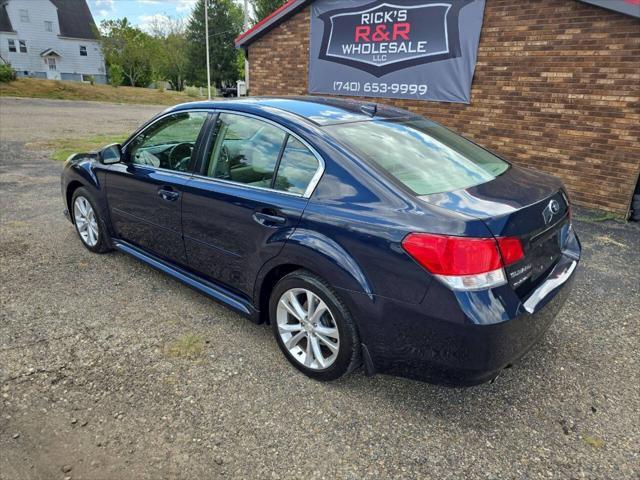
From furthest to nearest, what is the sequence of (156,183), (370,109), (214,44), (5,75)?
(214,44) → (5,75) → (156,183) → (370,109)

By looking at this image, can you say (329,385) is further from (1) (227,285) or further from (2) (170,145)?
(2) (170,145)

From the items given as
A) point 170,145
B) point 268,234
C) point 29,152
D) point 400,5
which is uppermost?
point 400,5

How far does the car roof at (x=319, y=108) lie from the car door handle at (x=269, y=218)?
0.61 m

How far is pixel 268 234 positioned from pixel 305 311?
19.6 inches

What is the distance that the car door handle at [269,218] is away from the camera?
2541 mm

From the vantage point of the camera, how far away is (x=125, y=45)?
46969mm

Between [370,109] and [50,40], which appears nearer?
[370,109]

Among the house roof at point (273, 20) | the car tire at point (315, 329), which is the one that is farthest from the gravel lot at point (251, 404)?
the house roof at point (273, 20)

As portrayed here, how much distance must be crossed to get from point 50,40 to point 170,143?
54.9 metres

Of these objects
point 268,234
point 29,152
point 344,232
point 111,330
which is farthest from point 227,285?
point 29,152

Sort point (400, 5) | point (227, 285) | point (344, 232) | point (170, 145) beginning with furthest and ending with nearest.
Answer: point (400, 5), point (170, 145), point (227, 285), point (344, 232)

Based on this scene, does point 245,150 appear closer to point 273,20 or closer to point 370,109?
point 370,109

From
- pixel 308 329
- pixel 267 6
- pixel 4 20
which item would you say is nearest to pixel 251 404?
pixel 308 329

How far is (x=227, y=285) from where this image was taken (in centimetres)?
304
